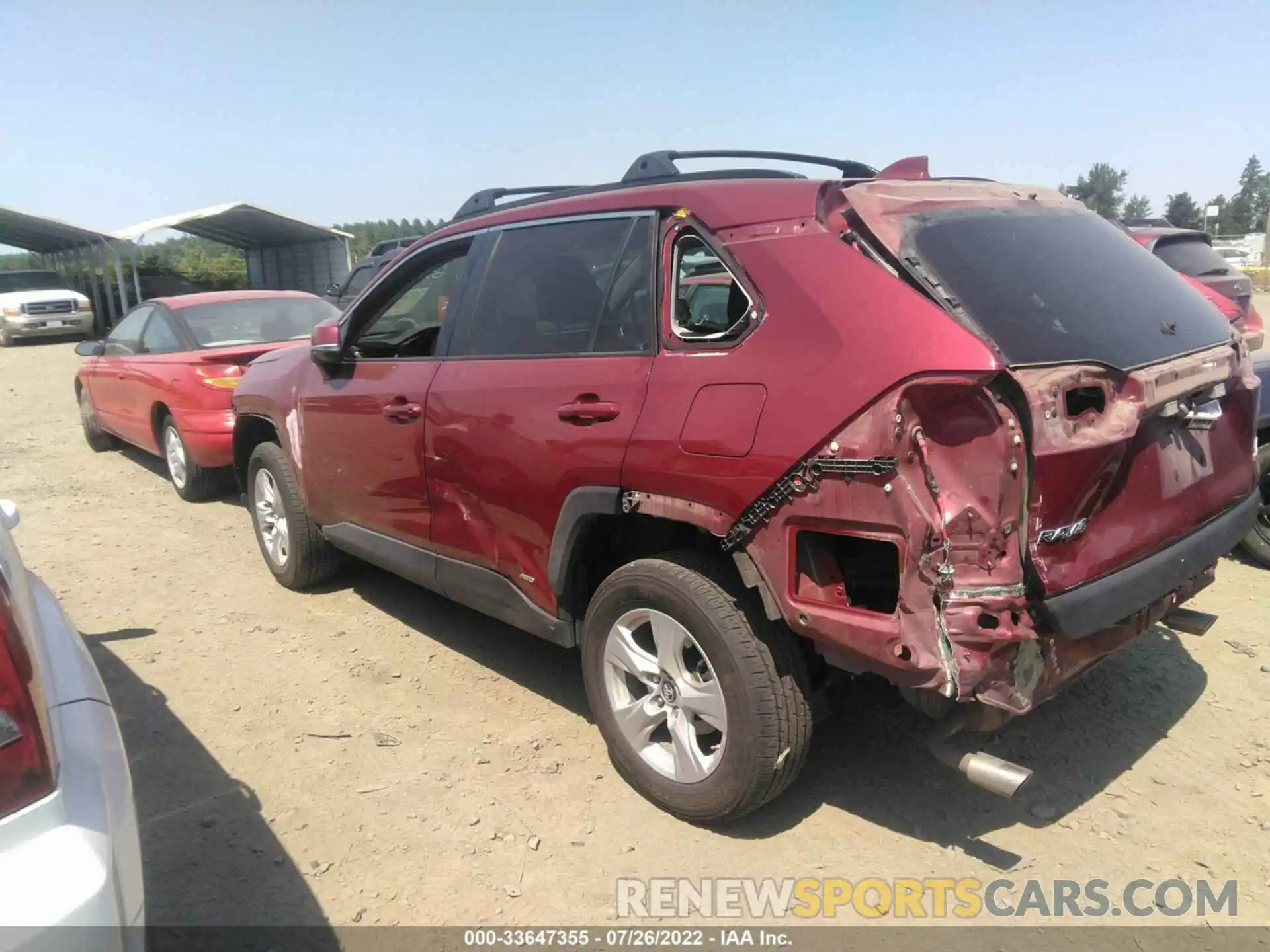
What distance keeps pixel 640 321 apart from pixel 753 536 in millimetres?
859

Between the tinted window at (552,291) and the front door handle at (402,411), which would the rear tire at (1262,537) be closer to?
the tinted window at (552,291)

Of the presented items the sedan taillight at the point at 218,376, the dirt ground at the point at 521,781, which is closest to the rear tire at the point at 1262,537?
the dirt ground at the point at 521,781

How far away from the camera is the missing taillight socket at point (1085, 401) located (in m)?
2.37

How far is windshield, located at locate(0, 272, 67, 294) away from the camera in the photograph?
23.2 metres

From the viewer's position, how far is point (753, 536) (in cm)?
257

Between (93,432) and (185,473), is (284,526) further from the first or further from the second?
(93,432)

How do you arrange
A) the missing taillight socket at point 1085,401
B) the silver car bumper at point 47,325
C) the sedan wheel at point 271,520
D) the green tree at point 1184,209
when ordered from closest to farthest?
the missing taillight socket at point 1085,401 < the sedan wheel at point 271,520 < the silver car bumper at point 47,325 < the green tree at point 1184,209

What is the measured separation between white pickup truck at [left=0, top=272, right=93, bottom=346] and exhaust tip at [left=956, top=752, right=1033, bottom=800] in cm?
2480

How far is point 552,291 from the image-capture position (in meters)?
3.39

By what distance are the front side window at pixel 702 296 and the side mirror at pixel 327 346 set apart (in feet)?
6.66

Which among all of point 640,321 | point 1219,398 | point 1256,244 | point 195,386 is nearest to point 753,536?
point 640,321

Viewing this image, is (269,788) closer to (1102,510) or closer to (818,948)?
(818,948)

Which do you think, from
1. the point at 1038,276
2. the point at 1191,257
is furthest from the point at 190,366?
the point at 1191,257

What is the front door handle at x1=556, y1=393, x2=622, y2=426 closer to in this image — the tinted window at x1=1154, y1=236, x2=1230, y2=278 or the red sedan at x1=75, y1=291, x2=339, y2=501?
the red sedan at x1=75, y1=291, x2=339, y2=501
